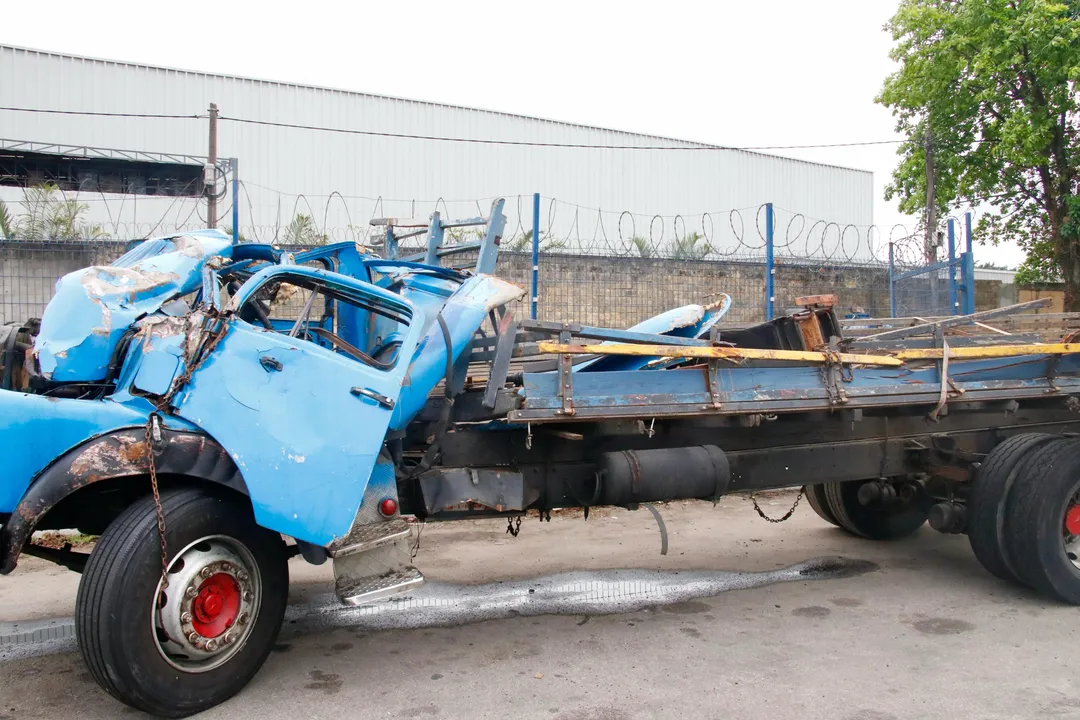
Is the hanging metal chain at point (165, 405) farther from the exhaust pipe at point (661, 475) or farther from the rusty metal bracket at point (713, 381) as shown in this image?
the rusty metal bracket at point (713, 381)

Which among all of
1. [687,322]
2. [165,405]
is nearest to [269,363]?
[165,405]

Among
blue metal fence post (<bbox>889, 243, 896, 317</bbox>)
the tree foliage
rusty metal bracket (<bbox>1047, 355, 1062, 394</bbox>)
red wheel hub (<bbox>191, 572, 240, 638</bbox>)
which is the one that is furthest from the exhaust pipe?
blue metal fence post (<bbox>889, 243, 896, 317</bbox>)

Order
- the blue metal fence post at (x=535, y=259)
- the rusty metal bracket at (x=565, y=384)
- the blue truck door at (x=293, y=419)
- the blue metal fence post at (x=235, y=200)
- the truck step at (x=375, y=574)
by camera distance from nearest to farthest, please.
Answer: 1. the blue truck door at (x=293, y=419)
2. the truck step at (x=375, y=574)
3. the rusty metal bracket at (x=565, y=384)
4. the blue metal fence post at (x=235, y=200)
5. the blue metal fence post at (x=535, y=259)

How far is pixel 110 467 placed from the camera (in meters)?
3.53

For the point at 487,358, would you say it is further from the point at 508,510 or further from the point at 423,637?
the point at 423,637

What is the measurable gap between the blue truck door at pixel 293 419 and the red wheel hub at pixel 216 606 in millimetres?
388

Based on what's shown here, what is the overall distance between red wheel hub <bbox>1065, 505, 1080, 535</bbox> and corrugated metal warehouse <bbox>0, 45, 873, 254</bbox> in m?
11.1

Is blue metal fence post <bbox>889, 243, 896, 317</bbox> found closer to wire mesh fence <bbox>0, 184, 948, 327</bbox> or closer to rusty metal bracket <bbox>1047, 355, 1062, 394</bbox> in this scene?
wire mesh fence <bbox>0, 184, 948, 327</bbox>

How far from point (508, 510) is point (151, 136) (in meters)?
17.6

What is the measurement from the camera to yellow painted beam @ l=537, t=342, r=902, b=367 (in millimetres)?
4414

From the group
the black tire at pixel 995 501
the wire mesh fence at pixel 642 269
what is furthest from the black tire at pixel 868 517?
the wire mesh fence at pixel 642 269

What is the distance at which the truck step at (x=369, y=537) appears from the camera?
13.0 feet

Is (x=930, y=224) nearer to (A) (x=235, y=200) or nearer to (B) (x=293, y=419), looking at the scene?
(A) (x=235, y=200)

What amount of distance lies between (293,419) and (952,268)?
10974 millimetres
